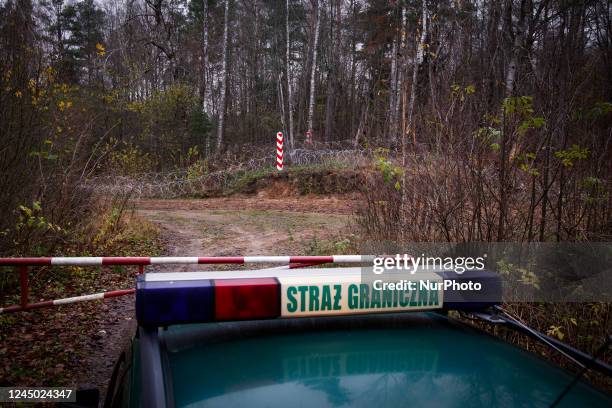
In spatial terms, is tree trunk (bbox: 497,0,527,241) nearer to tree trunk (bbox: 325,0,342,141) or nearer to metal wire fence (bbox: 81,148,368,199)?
metal wire fence (bbox: 81,148,368,199)

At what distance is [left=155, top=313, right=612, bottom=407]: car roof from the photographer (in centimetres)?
126

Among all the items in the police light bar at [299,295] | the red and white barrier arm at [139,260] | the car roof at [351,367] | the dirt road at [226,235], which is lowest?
the dirt road at [226,235]

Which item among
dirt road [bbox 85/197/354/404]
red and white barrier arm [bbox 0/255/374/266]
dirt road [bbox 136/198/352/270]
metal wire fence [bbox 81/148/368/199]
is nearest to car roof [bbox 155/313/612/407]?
red and white barrier arm [bbox 0/255/374/266]

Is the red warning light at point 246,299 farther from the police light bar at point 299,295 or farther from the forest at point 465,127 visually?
the forest at point 465,127

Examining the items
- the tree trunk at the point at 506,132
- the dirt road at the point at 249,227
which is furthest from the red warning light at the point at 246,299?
the dirt road at the point at 249,227

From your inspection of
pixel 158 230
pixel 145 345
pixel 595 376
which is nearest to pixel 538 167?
pixel 595 376

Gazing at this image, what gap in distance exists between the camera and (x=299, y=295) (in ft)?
5.31

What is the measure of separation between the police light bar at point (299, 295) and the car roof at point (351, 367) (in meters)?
0.09

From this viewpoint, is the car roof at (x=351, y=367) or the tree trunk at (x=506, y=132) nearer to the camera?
the car roof at (x=351, y=367)

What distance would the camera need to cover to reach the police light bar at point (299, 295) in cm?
150

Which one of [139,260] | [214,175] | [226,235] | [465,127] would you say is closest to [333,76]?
[214,175]

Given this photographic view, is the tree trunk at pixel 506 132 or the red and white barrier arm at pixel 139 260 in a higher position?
the tree trunk at pixel 506 132

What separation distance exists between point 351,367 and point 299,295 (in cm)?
32

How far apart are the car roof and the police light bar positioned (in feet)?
0.31
